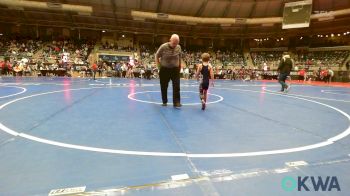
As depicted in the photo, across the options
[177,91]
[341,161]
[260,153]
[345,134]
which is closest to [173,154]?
[260,153]

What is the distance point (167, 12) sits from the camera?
3547 cm

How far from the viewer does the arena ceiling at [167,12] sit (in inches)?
1247

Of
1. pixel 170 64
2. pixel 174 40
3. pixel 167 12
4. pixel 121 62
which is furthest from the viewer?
pixel 167 12

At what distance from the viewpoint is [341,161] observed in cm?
325

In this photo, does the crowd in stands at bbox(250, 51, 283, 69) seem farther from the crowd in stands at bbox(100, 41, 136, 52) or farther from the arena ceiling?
the crowd in stands at bbox(100, 41, 136, 52)

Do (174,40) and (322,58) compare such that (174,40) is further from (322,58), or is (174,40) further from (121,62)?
(322,58)

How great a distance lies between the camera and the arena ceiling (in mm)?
31672

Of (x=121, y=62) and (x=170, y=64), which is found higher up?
(x=121, y=62)

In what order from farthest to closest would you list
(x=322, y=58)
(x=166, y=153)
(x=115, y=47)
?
(x=115, y=47) → (x=322, y=58) → (x=166, y=153)

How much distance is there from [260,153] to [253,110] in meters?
3.75

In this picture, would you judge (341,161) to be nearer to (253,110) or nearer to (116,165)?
(116,165)

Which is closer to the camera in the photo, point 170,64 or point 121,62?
point 170,64

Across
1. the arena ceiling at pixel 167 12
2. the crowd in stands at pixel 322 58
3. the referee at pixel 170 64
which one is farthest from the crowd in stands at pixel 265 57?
the referee at pixel 170 64

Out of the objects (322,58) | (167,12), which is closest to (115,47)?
(167,12)
